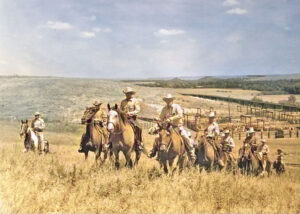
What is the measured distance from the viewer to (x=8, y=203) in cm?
796

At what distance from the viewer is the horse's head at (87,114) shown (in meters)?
9.23

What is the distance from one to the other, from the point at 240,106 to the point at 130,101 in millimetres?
2184

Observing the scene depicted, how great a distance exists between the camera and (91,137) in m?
9.21

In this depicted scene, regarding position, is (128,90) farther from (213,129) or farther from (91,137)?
(213,129)

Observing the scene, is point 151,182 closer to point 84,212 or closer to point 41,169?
point 84,212

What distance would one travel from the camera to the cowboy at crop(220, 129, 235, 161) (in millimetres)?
9375

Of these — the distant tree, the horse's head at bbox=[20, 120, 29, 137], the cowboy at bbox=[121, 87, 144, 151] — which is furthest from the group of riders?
the distant tree

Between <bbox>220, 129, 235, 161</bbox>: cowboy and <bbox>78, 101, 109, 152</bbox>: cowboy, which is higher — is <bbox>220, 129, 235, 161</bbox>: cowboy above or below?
below

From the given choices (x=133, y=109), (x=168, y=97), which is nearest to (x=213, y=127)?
(x=168, y=97)

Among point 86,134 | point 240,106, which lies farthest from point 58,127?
point 240,106

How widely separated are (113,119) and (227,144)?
228 cm

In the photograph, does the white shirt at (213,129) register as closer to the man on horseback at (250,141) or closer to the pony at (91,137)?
the man on horseback at (250,141)

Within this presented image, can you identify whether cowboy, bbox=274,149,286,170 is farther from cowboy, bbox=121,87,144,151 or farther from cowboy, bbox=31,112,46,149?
cowboy, bbox=31,112,46,149

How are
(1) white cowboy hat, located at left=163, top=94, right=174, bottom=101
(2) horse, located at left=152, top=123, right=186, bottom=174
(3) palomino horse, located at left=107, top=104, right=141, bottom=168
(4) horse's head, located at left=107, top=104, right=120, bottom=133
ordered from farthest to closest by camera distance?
(1) white cowboy hat, located at left=163, top=94, right=174, bottom=101 → (3) palomino horse, located at left=107, top=104, right=141, bottom=168 → (2) horse, located at left=152, top=123, right=186, bottom=174 → (4) horse's head, located at left=107, top=104, right=120, bottom=133
